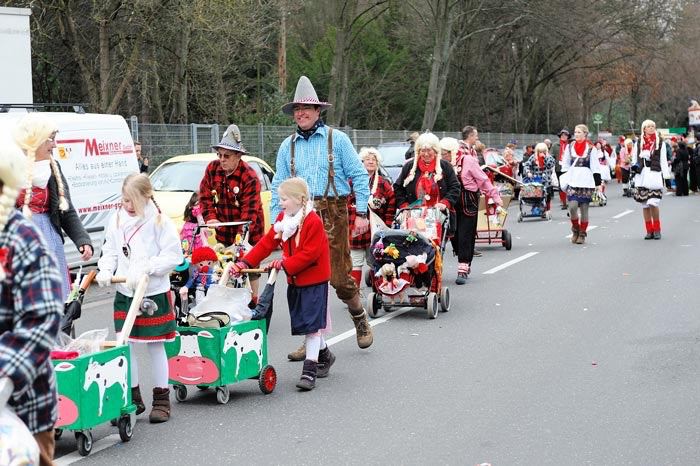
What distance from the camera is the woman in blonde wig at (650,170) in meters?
20.0

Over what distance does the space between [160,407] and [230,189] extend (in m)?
2.93

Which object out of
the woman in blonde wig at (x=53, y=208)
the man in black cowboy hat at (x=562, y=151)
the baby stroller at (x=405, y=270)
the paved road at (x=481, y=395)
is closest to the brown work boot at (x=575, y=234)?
the man in black cowboy hat at (x=562, y=151)

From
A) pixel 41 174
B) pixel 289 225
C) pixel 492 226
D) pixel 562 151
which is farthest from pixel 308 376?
pixel 562 151

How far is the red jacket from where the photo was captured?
820 centimetres

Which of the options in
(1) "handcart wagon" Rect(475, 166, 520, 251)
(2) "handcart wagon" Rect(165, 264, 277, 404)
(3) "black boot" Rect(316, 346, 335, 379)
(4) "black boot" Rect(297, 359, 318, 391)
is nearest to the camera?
(2) "handcart wagon" Rect(165, 264, 277, 404)

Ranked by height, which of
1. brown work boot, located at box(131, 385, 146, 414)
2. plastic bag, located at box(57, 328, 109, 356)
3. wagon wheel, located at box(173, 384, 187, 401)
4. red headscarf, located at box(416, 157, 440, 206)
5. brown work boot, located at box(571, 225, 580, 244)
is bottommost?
wagon wheel, located at box(173, 384, 187, 401)

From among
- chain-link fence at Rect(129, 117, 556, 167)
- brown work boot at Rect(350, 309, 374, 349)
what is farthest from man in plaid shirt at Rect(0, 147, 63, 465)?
chain-link fence at Rect(129, 117, 556, 167)

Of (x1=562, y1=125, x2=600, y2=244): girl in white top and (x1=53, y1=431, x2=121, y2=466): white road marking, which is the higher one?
(x1=562, y1=125, x2=600, y2=244): girl in white top

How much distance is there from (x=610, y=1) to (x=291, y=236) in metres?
45.5

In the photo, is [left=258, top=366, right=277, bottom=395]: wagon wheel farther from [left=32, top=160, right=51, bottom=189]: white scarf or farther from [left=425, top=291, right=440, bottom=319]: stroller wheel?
[left=425, top=291, right=440, bottom=319]: stroller wheel

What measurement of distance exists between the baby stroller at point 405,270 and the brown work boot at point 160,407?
4.64 meters

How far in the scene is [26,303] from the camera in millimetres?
3566

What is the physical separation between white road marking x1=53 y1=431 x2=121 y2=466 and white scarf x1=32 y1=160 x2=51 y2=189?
159cm

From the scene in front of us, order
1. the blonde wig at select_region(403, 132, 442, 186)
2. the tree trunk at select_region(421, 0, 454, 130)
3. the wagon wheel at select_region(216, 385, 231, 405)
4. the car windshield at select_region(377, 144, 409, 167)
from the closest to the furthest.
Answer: the wagon wheel at select_region(216, 385, 231, 405)
the blonde wig at select_region(403, 132, 442, 186)
the car windshield at select_region(377, 144, 409, 167)
the tree trunk at select_region(421, 0, 454, 130)
